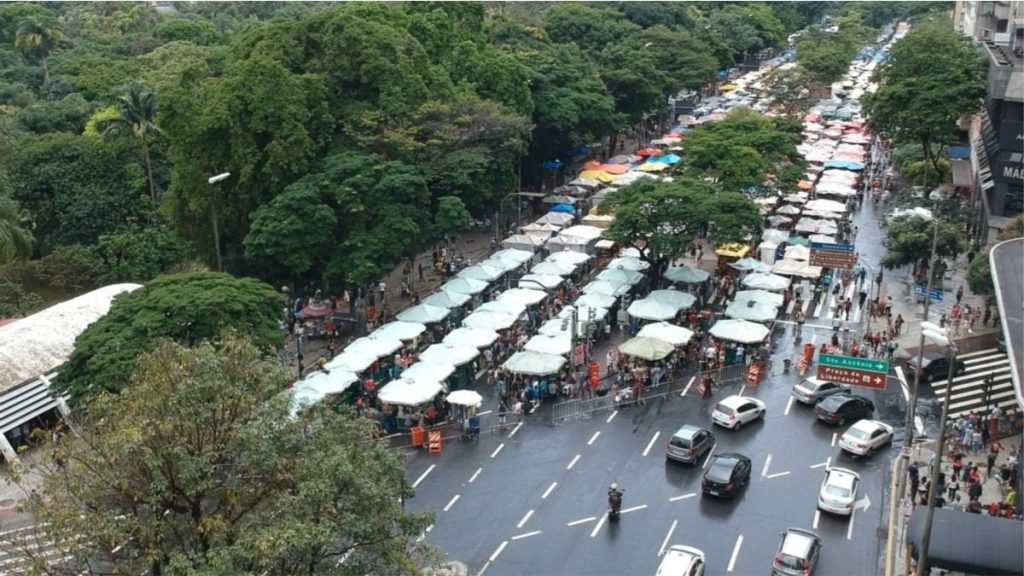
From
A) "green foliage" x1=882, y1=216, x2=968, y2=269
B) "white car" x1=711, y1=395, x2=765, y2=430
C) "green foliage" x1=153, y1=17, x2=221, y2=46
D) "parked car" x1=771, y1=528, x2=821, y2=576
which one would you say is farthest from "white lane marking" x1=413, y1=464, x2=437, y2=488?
"green foliage" x1=153, y1=17, x2=221, y2=46

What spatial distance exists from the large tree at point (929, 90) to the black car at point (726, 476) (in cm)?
3173

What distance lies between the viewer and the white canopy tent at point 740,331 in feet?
113

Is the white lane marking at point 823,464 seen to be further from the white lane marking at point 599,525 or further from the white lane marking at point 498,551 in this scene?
the white lane marking at point 498,551

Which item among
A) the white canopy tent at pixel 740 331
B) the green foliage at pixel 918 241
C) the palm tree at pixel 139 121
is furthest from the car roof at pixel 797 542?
the palm tree at pixel 139 121

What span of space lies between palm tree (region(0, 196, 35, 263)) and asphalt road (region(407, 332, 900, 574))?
1971 cm

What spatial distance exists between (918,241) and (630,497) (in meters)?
21.2

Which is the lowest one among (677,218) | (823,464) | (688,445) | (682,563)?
(823,464)

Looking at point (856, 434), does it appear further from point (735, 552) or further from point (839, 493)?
point (735, 552)

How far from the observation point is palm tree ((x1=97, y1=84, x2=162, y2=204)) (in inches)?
1938

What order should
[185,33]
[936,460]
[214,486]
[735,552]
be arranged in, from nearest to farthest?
[214,486] < [936,460] < [735,552] < [185,33]

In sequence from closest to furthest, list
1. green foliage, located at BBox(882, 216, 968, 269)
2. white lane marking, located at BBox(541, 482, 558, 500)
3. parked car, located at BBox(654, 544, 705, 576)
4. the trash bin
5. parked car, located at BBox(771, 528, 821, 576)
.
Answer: parked car, located at BBox(654, 544, 705, 576), parked car, located at BBox(771, 528, 821, 576), white lane marking, located at BBox(541, 482, 558, 500), the trash bin, green foliage, located at BBox(882, 216, 968, 269)

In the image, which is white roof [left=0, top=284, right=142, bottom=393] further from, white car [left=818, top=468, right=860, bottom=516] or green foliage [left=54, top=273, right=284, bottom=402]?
white car [left=818, top=468, right=860, bottom=516]

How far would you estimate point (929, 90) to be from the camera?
171ft

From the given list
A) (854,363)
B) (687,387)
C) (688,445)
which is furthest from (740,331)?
(688,445)
